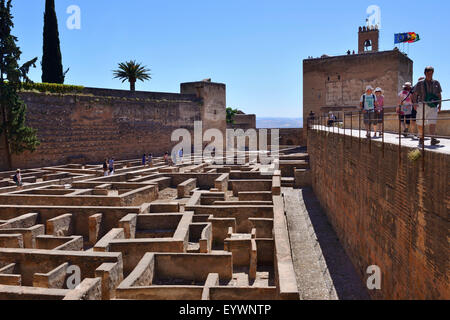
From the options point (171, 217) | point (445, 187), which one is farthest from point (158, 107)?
point (445, 187)

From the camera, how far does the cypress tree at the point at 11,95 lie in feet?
61.6

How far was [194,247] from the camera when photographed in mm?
9648

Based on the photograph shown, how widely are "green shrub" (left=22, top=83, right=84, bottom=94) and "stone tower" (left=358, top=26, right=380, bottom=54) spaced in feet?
68.0

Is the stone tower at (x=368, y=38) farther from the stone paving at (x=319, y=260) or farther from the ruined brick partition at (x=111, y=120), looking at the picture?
the stone paving at (x=319, y=260)

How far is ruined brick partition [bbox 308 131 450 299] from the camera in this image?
434 centimetres

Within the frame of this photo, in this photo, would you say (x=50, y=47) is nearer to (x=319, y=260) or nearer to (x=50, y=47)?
(x=50, y=47)

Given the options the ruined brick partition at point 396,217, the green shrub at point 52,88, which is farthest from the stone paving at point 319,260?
the green shrub at point 52,88

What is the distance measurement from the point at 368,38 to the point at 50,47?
74.3 feet

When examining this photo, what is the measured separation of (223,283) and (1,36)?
1719 centimetres

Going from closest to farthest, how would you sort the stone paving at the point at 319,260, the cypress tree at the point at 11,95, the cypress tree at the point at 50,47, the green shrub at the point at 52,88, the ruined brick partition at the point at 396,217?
the ruined brick partition at the point at 396,217, the stone paving at the point at 319,260, the cypress tree at the point at 11,95, the green shrub at the point at 52,88, the cypress tree at the point at 50,47

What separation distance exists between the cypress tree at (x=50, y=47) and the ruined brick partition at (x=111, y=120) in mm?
2325

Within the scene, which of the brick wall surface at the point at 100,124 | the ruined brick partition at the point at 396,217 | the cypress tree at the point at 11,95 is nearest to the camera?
the ruined brick partition at the point at 396,217

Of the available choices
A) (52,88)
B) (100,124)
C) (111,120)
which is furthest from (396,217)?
(111,120)

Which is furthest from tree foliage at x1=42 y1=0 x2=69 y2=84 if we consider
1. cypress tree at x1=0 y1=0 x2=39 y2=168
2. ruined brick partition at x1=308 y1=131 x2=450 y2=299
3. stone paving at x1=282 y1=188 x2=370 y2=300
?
ruined brick partition at x1=308 y1=131 x2=450 y2=299
